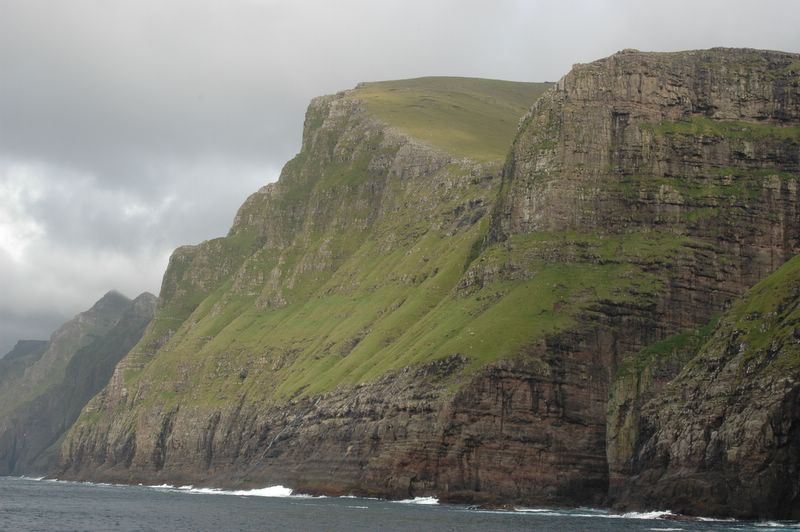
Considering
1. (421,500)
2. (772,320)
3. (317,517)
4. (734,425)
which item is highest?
(772,320)

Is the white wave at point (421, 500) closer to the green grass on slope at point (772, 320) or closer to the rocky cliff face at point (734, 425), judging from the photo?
the rocky cliff face at point (734, 425)

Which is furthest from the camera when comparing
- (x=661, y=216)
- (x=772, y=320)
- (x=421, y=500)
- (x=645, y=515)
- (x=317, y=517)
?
(x=661, y=216)

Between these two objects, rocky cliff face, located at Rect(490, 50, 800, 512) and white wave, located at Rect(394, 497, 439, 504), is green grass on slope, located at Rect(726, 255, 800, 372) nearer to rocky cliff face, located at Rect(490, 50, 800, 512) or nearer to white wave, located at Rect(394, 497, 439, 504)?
rocky cliff face, located at Rect(490, 50, 800, 512)

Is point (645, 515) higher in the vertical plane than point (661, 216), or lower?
lower

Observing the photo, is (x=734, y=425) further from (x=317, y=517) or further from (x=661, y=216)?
(x=661, y=216)

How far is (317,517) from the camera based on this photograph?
451 ft

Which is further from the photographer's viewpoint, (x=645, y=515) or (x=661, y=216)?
(x=661, y=216)

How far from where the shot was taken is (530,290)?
187250mm

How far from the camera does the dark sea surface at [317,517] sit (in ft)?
395

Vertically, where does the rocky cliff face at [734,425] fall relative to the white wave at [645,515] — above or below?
above

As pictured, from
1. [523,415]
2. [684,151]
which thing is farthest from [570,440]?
[684,151]

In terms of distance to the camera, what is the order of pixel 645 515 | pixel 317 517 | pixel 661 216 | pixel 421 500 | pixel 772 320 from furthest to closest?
pixel 661 216, pixel 421 500, pixel 317 517, pixel 645 515, pixel 772 320

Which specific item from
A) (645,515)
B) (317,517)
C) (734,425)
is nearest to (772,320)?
(734,425)

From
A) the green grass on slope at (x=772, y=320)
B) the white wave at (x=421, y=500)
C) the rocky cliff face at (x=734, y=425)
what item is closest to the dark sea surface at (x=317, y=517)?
the white wave at (x=421, y=500)
